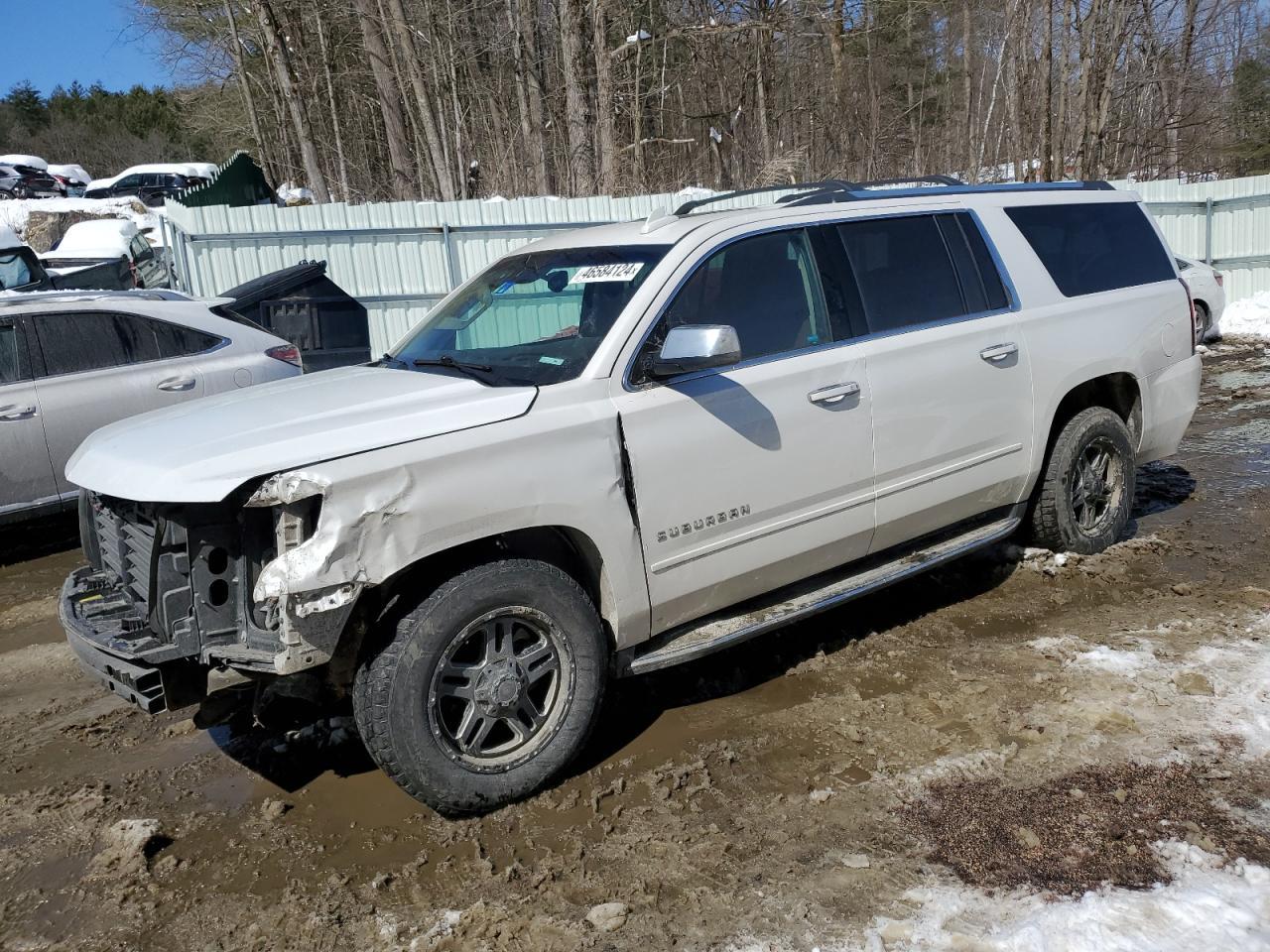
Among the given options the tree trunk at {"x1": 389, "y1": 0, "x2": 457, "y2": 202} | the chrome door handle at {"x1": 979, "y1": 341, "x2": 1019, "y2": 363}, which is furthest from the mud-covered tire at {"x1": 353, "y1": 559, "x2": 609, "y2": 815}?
the tree trunk at {"x1": 389, "y1": 0, "x2": 457, "y2": 202}

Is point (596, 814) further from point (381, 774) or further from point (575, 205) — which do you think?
point (575, 205)

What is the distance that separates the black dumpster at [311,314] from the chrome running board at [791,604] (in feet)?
19.9

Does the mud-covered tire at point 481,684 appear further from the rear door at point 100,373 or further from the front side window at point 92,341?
the front side window at point 92,341

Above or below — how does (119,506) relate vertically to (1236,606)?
above

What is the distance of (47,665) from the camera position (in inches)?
208

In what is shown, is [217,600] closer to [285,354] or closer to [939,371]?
[939,371]

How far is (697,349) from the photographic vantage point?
3.62 metres

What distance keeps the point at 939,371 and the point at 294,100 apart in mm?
21368

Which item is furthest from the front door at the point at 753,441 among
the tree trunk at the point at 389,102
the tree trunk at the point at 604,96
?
the tree trunk at the point at 389,102

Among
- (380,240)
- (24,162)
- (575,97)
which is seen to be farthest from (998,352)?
(24,162)

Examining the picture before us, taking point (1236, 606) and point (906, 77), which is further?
point (906, 77)

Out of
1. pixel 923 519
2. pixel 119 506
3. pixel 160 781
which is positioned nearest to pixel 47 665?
pixel 160 781

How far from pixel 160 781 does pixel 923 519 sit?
338cm

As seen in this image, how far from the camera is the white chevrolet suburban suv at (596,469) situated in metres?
3.22
